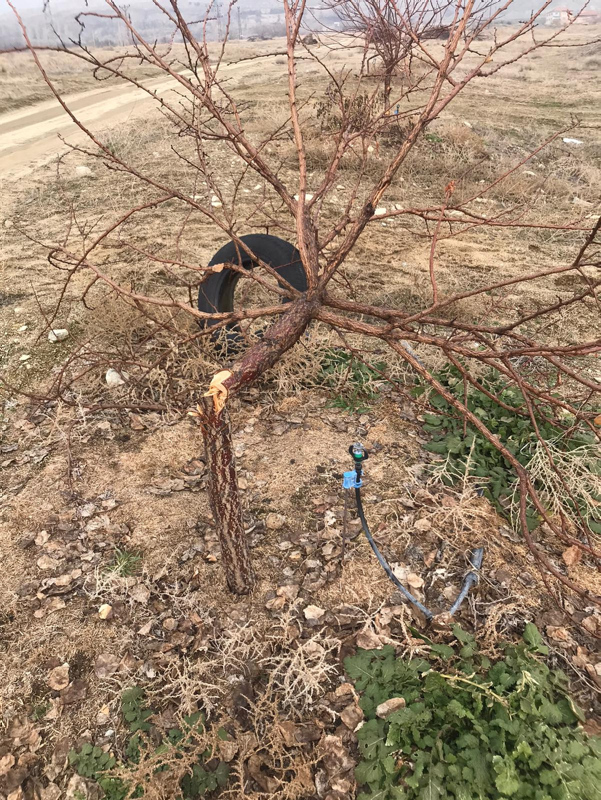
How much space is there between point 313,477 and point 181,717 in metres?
1.46

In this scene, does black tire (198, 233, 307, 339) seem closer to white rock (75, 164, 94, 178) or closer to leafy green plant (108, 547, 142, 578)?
leafy green plant (108, 547, 142, 578)

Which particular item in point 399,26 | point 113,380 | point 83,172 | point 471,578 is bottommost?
point 471,578

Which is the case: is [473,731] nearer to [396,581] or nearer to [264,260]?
[396,581]

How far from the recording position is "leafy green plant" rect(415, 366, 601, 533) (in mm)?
2811

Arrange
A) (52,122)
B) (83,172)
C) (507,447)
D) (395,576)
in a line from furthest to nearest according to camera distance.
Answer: (52,122) → (83,172) → (507,447) → (395,576)

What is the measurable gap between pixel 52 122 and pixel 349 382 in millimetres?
12556

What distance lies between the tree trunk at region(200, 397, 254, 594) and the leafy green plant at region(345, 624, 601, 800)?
654 millimetres

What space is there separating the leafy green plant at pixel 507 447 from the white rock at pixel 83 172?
746 centimetres

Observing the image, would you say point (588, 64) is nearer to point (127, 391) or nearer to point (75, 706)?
point (127, 391)

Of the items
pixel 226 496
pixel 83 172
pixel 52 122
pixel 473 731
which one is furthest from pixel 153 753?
pixel 52 122

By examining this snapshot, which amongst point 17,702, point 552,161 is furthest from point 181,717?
point 552,161

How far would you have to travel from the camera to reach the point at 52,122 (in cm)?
1209

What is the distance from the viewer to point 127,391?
12.0 ft

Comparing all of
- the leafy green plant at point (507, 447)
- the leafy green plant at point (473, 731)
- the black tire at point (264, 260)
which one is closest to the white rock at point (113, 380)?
the black tire at point (264, 260)
